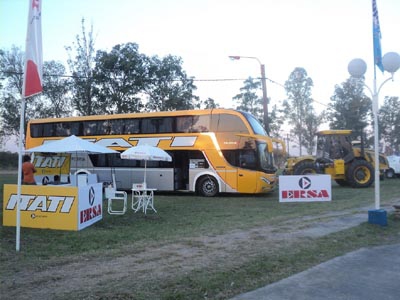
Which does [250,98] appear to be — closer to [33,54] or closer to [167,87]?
[167,87]

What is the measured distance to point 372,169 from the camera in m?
21.4

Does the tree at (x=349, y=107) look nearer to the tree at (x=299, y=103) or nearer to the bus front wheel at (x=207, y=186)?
the tree at (x=299, y=103)

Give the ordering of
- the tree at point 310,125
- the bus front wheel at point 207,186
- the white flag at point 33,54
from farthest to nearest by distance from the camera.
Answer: the tree at point 310,125 → the bus front wheel at point 207,186 → the white flag at point 33,54

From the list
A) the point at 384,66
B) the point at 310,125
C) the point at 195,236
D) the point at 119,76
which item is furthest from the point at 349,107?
the point at 195,236

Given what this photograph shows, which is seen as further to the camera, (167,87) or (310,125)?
(310,125)

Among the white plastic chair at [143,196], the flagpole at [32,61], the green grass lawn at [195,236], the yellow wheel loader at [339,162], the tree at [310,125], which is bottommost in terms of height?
the green grass lawn at [195,236]

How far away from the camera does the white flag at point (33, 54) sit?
7133mm

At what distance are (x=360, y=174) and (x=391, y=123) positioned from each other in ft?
137

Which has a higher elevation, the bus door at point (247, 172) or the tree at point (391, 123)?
the tree at point (391, 123)

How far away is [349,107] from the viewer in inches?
1959

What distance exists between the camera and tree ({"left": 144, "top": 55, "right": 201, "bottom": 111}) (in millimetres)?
38312

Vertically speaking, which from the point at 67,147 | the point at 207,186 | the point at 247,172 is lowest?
the point at 207,186

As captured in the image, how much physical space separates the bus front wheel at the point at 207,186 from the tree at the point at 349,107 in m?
33.6

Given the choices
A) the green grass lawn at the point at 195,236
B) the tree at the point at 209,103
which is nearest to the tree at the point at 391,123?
the tree at the point at 209,103
